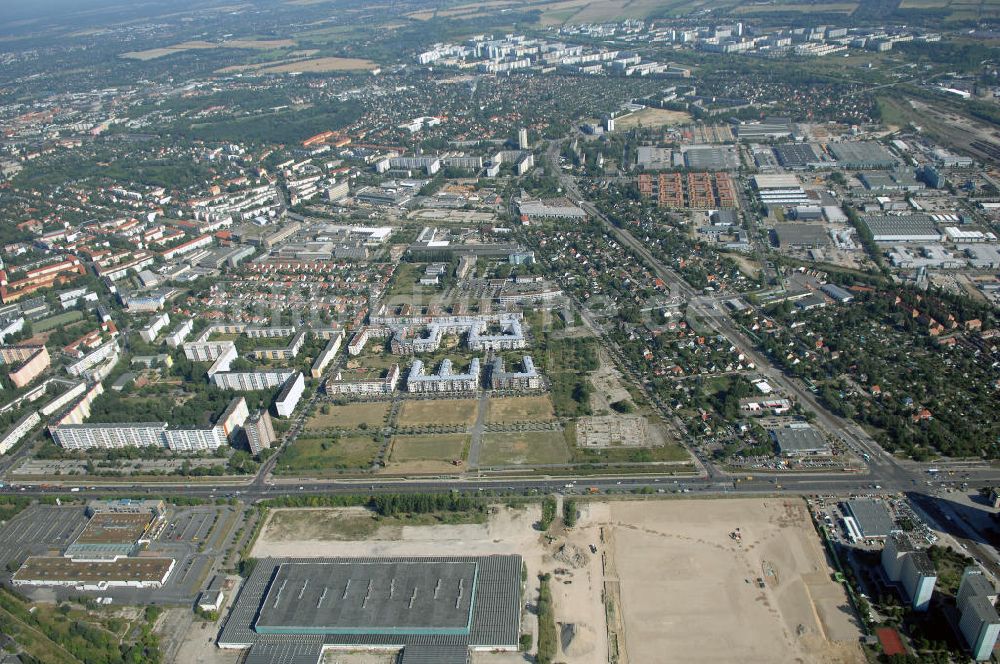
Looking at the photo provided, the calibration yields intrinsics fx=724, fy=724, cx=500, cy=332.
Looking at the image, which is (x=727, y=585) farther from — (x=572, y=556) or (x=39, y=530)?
(x=39, y=530)

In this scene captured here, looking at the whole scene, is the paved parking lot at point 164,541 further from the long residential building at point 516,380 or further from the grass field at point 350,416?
the long residential building at point 516,380

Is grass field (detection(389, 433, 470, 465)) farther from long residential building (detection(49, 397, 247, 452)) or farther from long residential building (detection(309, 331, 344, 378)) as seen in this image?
long residential building (detection(49, 397, 247, 452))

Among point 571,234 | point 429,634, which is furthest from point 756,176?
point 429,634

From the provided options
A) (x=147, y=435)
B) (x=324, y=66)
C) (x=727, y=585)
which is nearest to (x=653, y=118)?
(x=324, y=66)

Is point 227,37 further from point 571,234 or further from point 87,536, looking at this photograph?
point 87,536

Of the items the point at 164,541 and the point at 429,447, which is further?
the point at 429,447

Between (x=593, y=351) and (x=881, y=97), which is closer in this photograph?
(x=593, y=351)
